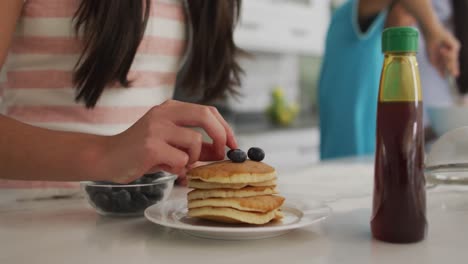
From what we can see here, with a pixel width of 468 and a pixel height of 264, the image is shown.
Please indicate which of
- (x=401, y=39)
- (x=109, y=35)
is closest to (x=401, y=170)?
(x=401, y=39)

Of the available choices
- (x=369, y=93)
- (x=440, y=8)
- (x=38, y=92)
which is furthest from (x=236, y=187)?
(x=440, y=8)

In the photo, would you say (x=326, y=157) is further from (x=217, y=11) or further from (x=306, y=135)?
(x=306, y=135)

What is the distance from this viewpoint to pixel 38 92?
1.09 m

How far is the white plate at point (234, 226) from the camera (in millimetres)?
624

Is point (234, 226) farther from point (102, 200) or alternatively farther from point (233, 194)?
point (102, 200)

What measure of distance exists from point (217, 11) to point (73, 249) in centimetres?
74

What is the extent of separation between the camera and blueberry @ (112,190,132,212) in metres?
0.78

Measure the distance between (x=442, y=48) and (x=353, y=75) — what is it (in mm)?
495

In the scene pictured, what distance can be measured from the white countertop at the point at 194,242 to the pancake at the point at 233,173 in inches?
3.0

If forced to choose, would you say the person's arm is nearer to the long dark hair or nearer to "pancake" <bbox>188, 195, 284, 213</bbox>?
"pancake" <bbox>188, 195, 284, 213</bbox>

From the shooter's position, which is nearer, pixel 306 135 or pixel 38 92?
pixel 38 92

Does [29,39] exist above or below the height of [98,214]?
above

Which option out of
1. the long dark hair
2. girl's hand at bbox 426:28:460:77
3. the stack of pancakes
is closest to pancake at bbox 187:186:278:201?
the stack of pancakes

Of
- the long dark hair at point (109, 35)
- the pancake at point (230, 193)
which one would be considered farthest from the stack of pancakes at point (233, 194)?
the long dark hair at point (109, 35)
